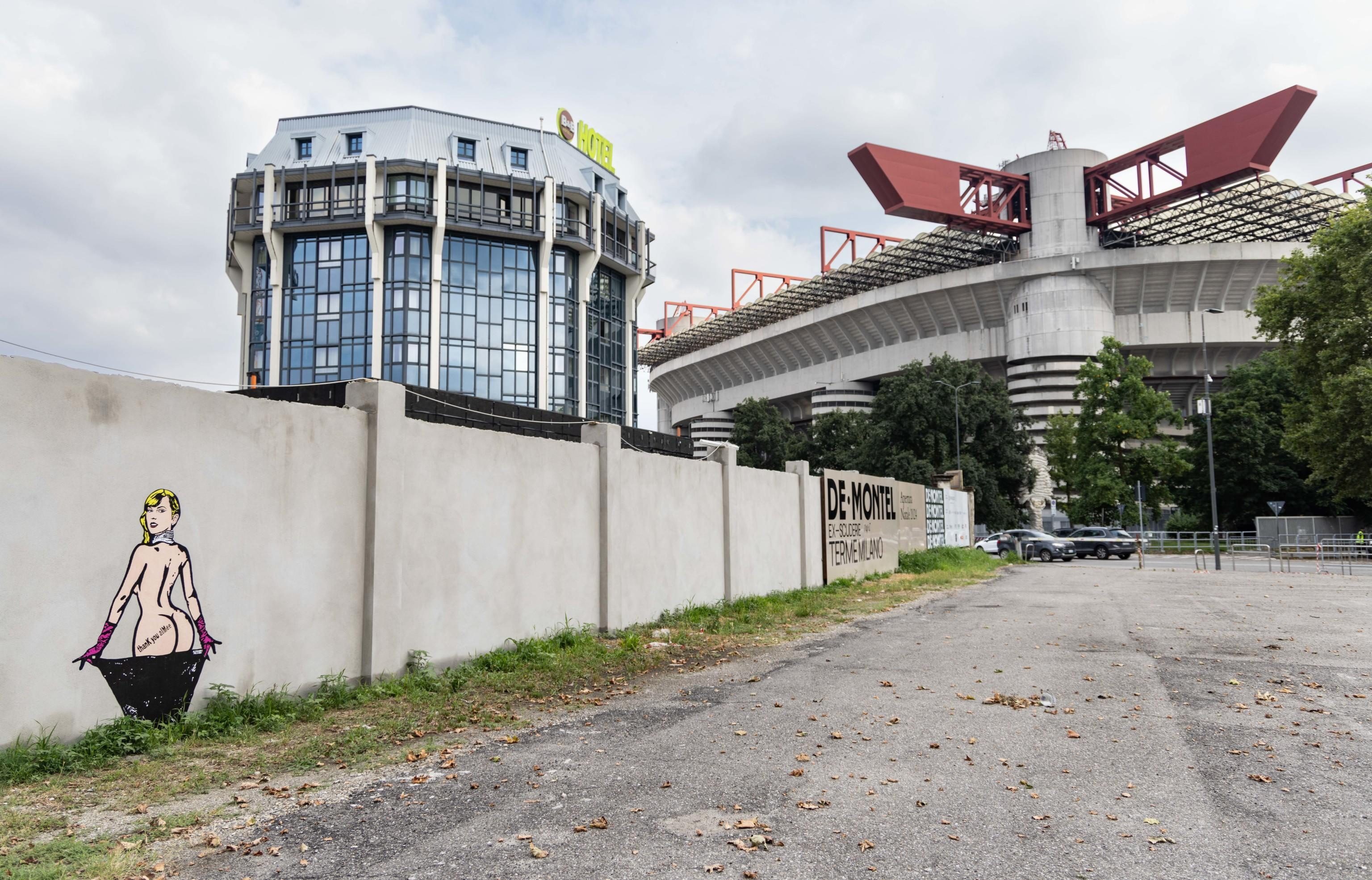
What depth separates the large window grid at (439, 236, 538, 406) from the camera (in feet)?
186

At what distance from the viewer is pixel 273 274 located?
55969 mm

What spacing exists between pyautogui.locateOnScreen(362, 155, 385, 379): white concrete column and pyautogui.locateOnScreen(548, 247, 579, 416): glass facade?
1088 centimetres

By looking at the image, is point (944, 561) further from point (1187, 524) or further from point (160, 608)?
point (1187, 524)

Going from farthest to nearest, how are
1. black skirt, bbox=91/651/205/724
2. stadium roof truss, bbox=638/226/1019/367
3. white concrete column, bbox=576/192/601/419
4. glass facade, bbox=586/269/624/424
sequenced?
1. stadium roof truss, bbox=638/226/1019/367
2. glass facade, bbox=586/269/624/424
3. white concrete column, bbox=576/192/601/419
4. black skirt, bbox=91/651/205/724

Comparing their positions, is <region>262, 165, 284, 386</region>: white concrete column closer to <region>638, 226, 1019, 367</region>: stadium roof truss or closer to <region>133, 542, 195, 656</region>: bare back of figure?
<region>638, 226, 1019, 367</region>: stadium roof truss

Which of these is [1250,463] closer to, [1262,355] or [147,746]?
[1262,355]

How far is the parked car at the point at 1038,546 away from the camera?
123ft

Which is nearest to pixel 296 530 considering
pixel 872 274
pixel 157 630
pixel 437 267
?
pixel 157 630

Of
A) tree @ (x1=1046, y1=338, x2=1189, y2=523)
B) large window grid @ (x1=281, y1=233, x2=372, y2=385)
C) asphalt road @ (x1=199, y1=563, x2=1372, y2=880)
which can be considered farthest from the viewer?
large window grid @ (x1=281, y1=233, x2=372, y2=385)

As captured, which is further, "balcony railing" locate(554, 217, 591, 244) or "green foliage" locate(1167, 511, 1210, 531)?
"balcony railing" locate(554, 217, 591, 244)

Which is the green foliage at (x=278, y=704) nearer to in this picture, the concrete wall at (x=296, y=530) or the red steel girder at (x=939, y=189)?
the concrete wall at (x=296, y=530)

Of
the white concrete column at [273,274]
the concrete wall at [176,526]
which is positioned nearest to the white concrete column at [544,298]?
the white concrete column at [273,274]

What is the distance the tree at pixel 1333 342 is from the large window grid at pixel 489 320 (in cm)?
4147

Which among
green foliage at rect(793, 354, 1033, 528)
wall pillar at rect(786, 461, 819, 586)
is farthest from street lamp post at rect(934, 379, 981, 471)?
wall pillar at rect(786, 461, 819, 586)
